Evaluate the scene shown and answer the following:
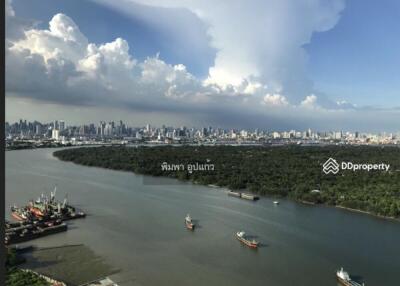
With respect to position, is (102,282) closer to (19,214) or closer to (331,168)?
(19,214)

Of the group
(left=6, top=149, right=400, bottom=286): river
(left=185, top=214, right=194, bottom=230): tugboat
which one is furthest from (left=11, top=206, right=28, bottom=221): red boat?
(left=185, top=214, right=194, bottom=230): tugboat

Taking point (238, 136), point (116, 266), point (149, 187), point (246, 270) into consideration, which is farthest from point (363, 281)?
point (238, 136)

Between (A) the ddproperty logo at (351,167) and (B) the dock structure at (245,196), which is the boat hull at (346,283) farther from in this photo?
(A) the ddproperty logo at (351,167)

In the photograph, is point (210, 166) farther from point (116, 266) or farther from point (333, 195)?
point (116, 266)

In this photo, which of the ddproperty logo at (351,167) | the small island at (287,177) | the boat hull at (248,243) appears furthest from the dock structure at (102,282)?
the ddproperty logo at (351,167)

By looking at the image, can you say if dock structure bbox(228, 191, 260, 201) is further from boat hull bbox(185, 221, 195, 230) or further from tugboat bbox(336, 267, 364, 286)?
tugboat bbox(336, 267, 364, 286)
